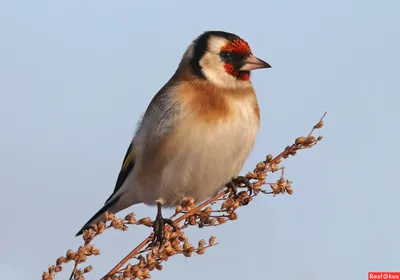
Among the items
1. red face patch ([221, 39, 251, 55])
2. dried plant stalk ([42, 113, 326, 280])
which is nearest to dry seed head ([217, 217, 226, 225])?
dried plant stalk ([42, 113, 326, 280])

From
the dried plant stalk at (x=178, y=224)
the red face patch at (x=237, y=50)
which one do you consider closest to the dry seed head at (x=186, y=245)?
the dried plant stalk at (x=178, y=224)

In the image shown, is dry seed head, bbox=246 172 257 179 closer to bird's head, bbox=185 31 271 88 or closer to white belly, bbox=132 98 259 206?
white belly, bbox=132 98 259 206

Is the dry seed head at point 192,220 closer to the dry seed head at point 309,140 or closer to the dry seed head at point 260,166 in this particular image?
the dry seed head at point 260,166

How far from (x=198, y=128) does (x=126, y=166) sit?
0.99 metres

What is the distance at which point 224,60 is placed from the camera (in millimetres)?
5520

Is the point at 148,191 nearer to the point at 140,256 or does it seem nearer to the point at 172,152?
the point at 172,152

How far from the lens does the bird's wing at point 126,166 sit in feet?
18.6

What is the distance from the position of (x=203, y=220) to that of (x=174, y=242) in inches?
14.1

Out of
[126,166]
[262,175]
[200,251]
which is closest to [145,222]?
[200,251]

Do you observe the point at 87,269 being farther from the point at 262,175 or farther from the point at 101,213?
the point at 101,213

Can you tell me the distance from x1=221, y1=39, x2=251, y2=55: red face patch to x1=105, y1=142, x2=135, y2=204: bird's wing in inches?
Result: 43.3

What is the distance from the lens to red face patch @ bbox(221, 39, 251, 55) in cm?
554

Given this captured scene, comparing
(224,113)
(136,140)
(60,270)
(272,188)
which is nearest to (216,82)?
(224,113)

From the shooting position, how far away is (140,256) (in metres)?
3.72
